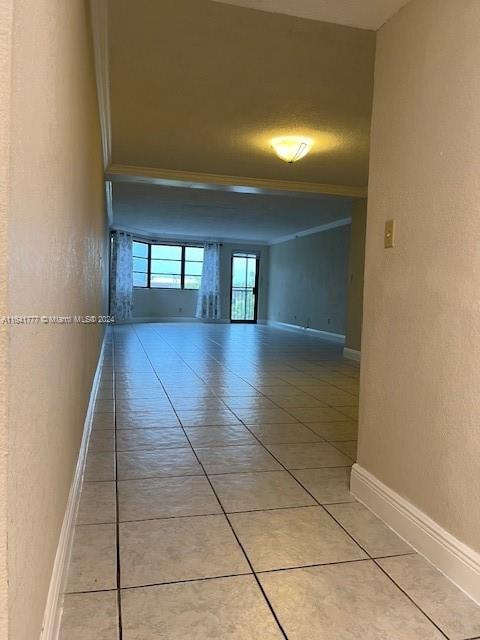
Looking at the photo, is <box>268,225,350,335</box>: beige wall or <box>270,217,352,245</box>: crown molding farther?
<box>268,225,350,335</box>: beige wall

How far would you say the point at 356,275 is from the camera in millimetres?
6586

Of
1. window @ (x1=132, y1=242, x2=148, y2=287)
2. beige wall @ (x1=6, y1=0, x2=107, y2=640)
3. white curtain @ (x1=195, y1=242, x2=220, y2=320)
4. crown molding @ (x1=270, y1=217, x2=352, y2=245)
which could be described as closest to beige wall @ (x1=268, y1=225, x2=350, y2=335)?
crown molding @ (x1=270, y1=217, x2=352, y2=245)

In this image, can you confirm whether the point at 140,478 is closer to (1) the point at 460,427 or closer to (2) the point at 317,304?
(1) the point at 460,427

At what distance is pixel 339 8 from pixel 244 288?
1107 centimetres

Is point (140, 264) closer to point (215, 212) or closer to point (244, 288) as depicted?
point (244, 288)

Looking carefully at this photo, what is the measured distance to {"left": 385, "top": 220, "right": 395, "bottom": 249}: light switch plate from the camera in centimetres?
194

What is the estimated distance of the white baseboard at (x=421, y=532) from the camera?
1.47 m

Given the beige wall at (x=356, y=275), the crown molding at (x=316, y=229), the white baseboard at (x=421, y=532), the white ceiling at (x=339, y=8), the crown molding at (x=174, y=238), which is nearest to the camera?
the white baseboard at (x=421, y=532)

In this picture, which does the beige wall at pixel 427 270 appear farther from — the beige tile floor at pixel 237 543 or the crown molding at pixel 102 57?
the crown molding at pixel 102 57

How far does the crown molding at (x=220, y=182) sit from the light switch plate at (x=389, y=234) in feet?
12.7

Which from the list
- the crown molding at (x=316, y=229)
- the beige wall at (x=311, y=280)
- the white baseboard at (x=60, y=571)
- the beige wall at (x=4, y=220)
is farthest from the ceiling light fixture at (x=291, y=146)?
the beige wall at (x=311, y=280)

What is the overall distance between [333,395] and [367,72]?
264 cm

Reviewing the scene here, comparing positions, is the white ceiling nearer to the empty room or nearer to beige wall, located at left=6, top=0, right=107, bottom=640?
the empty room

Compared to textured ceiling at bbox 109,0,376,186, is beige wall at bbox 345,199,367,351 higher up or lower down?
lower down
